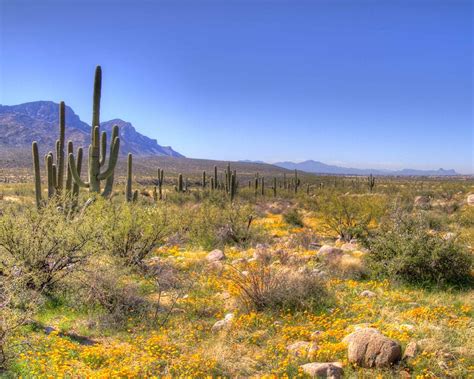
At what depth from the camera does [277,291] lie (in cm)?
696

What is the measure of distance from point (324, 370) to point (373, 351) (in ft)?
2.28

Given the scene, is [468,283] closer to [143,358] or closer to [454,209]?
[143,358]

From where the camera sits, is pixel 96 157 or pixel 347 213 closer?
pixel 96 157

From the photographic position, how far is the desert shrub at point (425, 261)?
Result: 8242 millimetres

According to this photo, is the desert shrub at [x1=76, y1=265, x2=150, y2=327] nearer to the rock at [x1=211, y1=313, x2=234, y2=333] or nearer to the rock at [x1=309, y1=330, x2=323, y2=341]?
the rock at [x1=211, y1=313, x2=234, y2=333]

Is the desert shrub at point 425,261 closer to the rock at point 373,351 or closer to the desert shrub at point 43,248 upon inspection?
the rock at point 373,351

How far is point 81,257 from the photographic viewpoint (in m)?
7.33

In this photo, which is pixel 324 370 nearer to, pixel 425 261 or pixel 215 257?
pixel 425 261

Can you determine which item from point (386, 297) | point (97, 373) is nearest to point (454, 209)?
point (386, 297)

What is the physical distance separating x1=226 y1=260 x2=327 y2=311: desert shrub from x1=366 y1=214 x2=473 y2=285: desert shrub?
219 cm

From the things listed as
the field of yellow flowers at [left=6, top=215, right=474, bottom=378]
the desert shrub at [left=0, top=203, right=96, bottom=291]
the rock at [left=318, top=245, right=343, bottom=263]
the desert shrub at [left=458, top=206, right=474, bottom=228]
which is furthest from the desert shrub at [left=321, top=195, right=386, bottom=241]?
the desert shrub at [left=0, top=203, right=96, bottom=291]

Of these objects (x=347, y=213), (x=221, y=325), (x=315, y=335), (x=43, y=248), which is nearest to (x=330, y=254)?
(x=315, y=335)

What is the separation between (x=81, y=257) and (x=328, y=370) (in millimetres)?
5024

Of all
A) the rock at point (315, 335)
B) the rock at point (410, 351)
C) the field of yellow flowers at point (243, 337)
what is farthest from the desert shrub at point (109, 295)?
the rock at point (410, 351)
